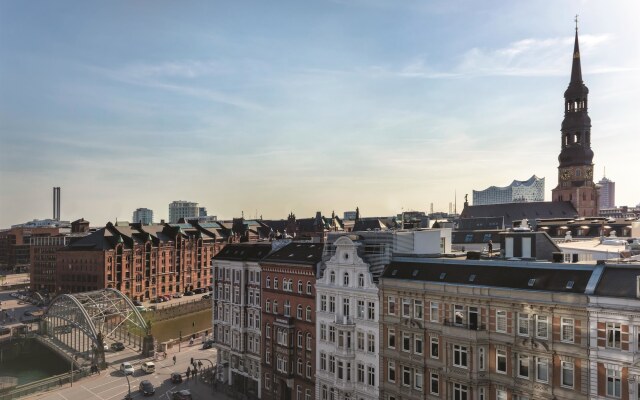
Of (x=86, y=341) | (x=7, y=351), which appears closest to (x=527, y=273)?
(x=86, y=341)

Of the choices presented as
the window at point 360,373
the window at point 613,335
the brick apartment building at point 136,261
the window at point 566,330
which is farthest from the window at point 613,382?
the brick apartment building at point 136,261

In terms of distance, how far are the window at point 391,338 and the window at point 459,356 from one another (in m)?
7.62

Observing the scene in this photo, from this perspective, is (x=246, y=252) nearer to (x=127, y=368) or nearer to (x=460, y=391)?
(x=127, y=368)

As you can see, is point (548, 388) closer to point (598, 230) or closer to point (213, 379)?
point (213, 379)

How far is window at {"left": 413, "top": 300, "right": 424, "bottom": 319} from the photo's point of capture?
45344mm

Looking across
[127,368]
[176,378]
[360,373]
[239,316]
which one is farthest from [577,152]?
[127,368]

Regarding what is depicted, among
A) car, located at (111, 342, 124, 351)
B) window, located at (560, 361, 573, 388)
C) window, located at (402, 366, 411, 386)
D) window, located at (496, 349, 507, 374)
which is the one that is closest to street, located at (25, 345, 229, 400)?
car, located at (111, 342, 124, 351)

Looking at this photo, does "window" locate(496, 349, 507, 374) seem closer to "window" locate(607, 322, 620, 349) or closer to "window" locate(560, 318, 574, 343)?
"window" locate(560, 318, 574, 343)

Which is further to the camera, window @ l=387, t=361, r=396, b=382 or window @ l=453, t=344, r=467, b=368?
window @ l=387, t=361, r=396, b=382

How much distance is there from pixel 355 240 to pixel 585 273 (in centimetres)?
2546

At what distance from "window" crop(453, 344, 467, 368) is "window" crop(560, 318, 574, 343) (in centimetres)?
831

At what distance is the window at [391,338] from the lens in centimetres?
4778

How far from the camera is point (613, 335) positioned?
33.3 meters

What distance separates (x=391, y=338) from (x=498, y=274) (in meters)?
13.8
